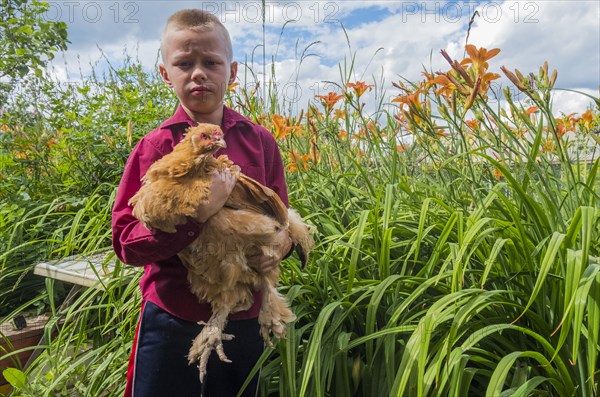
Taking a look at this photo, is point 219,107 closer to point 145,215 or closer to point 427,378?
point 145,215

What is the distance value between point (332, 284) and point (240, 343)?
1.70ft

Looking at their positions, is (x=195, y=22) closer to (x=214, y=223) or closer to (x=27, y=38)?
(x=214, y=223)

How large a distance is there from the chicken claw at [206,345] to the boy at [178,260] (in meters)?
0.11

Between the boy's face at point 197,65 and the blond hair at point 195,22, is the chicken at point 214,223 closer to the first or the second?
the boy's face at point 197,65

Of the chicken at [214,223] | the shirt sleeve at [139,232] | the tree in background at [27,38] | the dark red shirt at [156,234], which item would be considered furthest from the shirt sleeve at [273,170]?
the tree in background at [27,38]

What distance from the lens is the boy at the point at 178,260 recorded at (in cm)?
138

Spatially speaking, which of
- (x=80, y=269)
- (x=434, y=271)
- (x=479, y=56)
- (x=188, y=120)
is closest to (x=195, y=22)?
(x=188, y=120)

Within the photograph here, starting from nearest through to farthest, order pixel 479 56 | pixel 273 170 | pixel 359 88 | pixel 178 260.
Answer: pixel 178 260 < pixel 273 170 < pixel 479 56 < pixel 359 88

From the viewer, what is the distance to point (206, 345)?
1268 millimetres

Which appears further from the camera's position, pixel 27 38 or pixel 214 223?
pixel 27 38

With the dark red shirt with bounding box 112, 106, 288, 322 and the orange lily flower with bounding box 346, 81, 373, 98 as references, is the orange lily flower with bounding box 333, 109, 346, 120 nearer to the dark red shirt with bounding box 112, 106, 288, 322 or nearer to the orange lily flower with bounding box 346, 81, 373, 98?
the orange lily flower with bounding box 346, 81, 373, 98

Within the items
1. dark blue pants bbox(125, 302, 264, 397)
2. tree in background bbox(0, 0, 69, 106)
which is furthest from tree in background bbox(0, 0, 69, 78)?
dark blue pants bbox(125, 302, 264, 397)

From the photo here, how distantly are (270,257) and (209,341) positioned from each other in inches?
9.4

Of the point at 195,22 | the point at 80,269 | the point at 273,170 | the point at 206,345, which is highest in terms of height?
the point at 195,22
